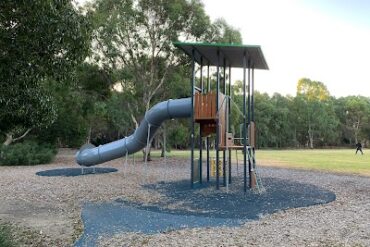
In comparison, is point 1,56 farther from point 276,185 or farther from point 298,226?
point 276,185

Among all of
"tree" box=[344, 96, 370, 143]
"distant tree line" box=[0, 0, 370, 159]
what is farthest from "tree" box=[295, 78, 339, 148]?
"tree" box=[344, 96, 370, 143]

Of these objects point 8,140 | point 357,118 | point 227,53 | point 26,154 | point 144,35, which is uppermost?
point 144,35

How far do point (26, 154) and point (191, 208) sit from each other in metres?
18.7

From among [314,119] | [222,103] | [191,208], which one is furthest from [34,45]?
[314,119]

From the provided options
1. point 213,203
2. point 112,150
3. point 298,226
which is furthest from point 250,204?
point 112,150

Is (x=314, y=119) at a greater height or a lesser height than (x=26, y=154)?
greater

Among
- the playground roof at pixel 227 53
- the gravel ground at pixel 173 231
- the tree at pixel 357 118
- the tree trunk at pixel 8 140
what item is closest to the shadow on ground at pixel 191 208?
the gravel ground at pixel 173 231

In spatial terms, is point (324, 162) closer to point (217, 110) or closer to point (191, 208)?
point (217, 110)

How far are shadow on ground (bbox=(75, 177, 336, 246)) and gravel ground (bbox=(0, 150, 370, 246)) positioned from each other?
323 mm

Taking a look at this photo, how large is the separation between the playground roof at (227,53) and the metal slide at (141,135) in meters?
1.86

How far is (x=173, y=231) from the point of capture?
25.8 ft

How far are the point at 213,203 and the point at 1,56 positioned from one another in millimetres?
6954

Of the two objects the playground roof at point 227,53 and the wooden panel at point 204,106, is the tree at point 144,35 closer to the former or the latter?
the playground roof at point 227,53

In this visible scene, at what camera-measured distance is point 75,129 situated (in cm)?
3011
